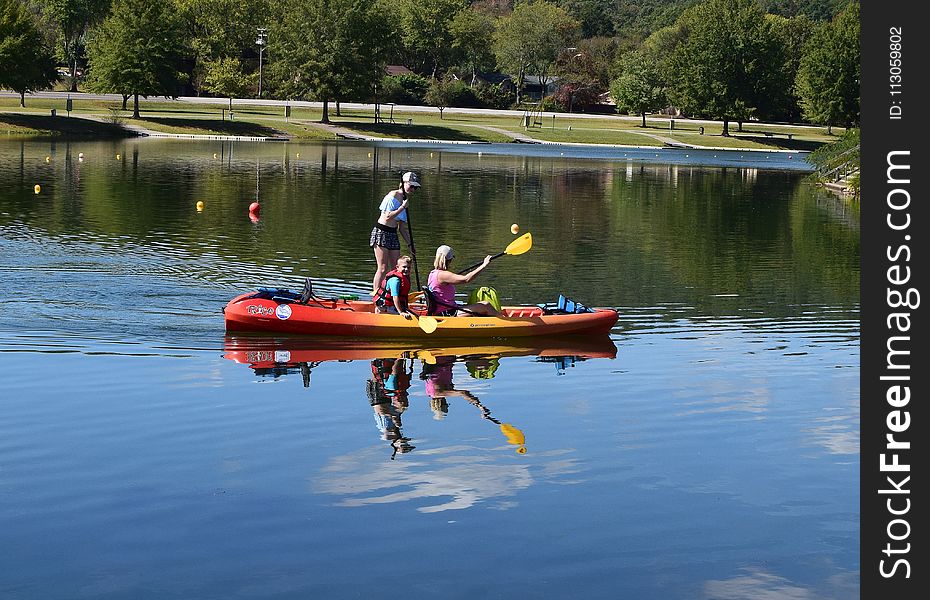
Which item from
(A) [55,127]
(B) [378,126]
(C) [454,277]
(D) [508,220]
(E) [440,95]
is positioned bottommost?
(C) [454,277]

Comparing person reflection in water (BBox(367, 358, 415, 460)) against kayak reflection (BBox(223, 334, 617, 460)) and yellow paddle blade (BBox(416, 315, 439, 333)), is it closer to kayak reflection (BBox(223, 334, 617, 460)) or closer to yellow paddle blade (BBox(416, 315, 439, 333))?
kayak reflection (BBox(223, 334, 617, 460))

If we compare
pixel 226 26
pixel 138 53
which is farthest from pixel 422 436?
pixel 226 26

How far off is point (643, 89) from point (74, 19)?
6002 cm

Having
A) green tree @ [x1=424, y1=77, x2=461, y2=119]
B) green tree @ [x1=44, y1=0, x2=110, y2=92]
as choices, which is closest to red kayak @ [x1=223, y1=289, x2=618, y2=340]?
green tree @ [x1=424, y1=77, x2=461, y2=119]

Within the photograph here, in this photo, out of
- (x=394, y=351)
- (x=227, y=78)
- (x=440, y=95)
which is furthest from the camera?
(x=440, y=95)

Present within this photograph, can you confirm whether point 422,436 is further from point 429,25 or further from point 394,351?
point 429,25

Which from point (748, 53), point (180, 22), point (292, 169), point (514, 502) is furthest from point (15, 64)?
point (514, 502)

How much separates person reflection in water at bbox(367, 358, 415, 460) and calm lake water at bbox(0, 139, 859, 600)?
55 millimetres

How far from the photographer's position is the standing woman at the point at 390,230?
21.5 metres

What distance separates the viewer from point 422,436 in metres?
15.1

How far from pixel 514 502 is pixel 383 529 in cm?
151

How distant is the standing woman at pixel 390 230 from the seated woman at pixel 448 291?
3.26 ft

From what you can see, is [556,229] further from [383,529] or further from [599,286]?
[383,529]

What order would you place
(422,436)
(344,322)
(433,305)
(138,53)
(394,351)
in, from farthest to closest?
(138,53)
(433,305)
(344,322)
(394,351)
(422,436)
